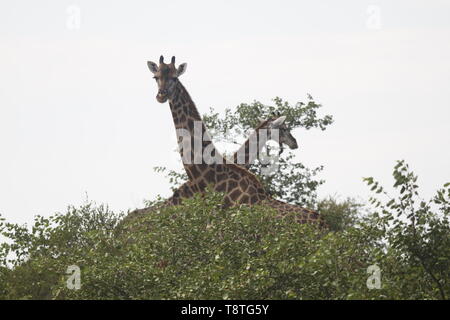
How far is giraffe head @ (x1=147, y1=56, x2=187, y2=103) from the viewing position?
23328 millimetres

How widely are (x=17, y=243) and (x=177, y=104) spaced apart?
6190 millimetres

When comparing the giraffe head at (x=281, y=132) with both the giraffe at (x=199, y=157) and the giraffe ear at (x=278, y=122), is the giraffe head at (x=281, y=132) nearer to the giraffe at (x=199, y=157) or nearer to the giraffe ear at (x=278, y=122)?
the giraffe ear at (x=278, y=122)

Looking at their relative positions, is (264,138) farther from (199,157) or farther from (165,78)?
(165,78)

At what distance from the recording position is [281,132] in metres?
29.5

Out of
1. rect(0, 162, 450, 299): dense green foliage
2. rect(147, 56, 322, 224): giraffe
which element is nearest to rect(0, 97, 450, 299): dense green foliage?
rect(0, 162, 450, 299): dense green foliage

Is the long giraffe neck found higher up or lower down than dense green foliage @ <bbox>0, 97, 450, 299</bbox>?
higher up

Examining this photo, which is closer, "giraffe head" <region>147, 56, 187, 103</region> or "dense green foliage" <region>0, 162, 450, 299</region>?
"dense green foliage" <region>0, 162, 450, 299</region>

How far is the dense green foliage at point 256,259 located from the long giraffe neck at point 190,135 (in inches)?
216

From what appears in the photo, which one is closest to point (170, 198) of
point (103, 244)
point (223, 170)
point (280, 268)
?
point (223, 170)

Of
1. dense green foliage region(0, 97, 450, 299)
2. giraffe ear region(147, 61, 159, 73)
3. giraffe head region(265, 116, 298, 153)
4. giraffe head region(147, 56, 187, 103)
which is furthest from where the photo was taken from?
giraffe head region(265, 116, 298, 153)

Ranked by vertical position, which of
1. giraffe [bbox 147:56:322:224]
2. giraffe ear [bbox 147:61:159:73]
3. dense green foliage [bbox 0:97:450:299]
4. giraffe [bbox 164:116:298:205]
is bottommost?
dense green foliage [bbox 0:97:450:299]

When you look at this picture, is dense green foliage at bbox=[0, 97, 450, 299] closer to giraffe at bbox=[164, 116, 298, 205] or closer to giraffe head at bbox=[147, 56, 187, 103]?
giraffe head at bbox=[147, 56, 187, 103]

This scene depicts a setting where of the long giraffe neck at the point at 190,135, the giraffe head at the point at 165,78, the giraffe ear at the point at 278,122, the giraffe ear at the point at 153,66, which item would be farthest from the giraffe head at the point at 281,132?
the giraffe ear at the point at 153,66

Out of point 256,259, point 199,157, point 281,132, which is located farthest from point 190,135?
point 256,259
